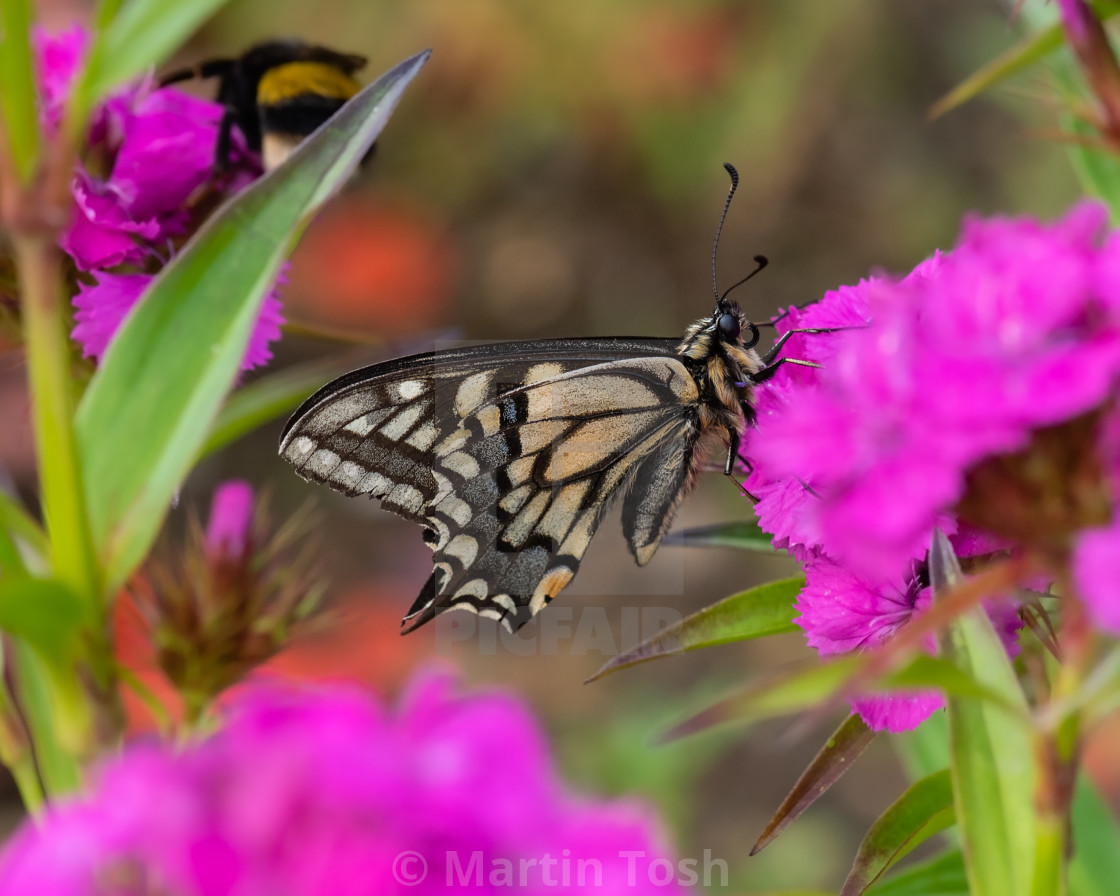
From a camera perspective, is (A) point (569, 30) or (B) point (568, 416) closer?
(B) point (568, 416)

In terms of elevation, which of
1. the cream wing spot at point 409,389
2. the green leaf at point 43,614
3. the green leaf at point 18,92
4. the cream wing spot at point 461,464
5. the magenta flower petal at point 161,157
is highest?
the magenta flower petal at point 161,157

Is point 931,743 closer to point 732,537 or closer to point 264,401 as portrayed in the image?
point 732,537

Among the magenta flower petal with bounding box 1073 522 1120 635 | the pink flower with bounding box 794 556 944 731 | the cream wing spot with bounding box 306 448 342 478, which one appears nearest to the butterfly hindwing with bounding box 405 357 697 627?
the cream wing spot with bounding box 306 448 342 478

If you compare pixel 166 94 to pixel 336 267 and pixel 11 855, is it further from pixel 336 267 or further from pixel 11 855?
pixel 336 267

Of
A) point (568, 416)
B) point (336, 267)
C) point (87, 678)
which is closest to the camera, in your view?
point (87, 678)

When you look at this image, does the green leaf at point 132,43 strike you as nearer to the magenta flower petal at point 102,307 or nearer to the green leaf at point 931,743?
the magenta flower petal at point 102,307

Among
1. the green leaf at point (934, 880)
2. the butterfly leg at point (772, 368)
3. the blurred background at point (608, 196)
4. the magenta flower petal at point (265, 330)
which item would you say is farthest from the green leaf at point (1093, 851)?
the blurred background at point (608, 196)

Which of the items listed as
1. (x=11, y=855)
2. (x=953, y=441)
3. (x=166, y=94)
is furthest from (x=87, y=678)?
(x=166, y=94)
